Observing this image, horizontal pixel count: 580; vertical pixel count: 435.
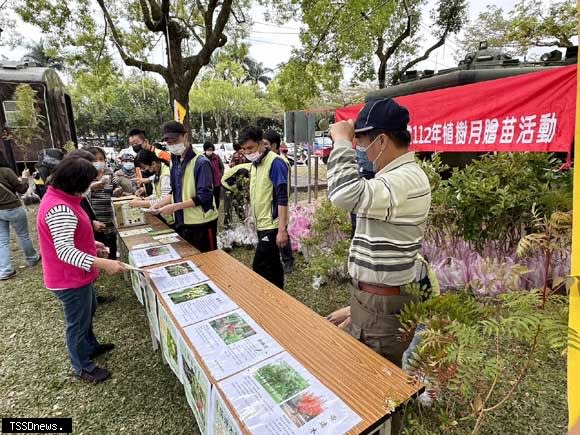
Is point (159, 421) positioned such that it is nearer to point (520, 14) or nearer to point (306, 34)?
point (306, 34)

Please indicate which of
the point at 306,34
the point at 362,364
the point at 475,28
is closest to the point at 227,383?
the point at 362,364

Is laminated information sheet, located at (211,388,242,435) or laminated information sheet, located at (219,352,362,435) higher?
laminated information sheet, located at (219,352,362,435)

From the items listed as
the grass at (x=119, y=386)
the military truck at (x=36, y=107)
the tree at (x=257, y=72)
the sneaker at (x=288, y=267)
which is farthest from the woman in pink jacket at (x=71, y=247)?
the tree at (x=257, y=72)

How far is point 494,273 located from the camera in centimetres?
311

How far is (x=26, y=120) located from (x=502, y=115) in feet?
36.7

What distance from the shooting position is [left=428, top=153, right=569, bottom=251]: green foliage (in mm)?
3090

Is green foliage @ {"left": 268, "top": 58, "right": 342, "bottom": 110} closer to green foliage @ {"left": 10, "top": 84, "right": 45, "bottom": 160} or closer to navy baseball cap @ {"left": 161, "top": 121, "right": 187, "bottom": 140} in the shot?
green foliage @ {"left": 10, "top": 84, "right": 45, "bottom": 160}

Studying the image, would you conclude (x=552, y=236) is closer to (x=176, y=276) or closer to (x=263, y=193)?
(x=263, y=193)

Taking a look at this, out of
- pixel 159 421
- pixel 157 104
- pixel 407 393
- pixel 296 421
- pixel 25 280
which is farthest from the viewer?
pixel 157 104

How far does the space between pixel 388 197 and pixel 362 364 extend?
68 centimetres

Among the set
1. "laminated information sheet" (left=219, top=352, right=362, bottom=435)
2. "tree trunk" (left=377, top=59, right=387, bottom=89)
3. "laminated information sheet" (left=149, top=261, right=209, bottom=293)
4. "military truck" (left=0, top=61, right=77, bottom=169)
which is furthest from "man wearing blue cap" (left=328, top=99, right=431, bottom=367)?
"tree trunk" (left=377, top=59, right=387, bottom=89)

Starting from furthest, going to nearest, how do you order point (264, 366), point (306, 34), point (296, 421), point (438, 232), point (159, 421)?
point (306, 34)
point (438, 232)
point (159, 421)
point (264, 366)
point (296, 421)

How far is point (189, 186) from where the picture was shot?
301 cm

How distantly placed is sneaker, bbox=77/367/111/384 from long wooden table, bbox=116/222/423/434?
1022mm
